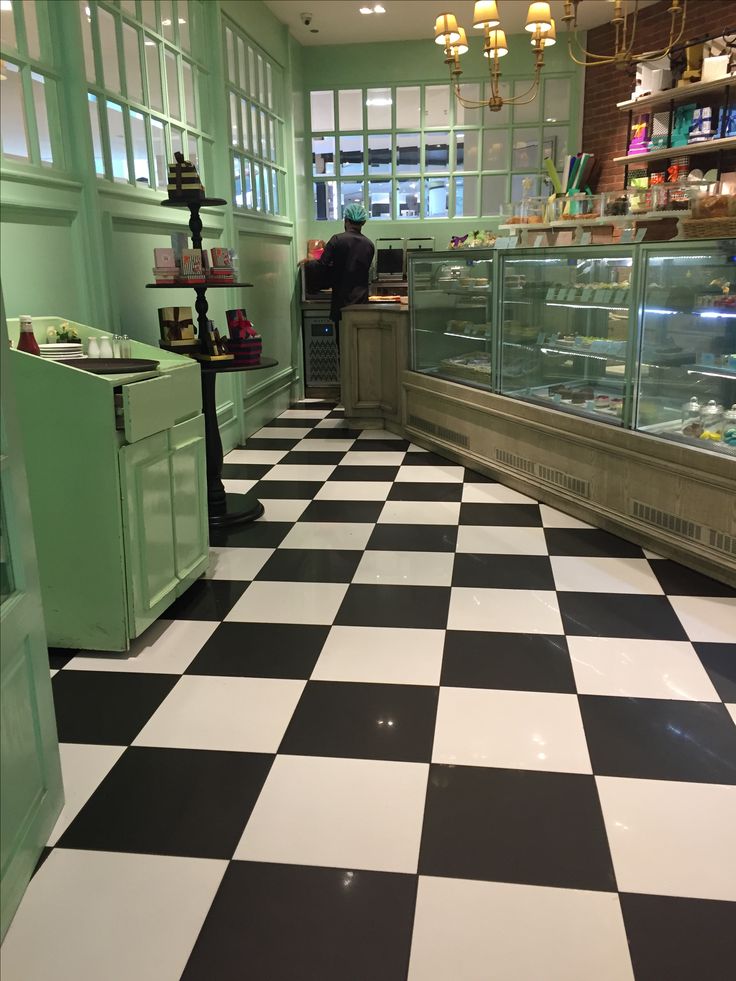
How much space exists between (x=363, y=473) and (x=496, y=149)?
4.56m

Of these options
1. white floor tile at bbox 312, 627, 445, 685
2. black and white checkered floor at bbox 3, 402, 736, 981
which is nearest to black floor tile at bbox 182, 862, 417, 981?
black and white checkered floor at bbox 3, 402, 736, 981

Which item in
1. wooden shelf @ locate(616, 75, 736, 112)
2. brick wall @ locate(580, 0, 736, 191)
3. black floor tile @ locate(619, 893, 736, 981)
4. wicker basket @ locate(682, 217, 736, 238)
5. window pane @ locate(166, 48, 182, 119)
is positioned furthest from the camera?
brick wall @ locate(580, 0, 736, 191)

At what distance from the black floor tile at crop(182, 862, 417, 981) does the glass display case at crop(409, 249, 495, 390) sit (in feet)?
11.8

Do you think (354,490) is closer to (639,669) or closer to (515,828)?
(639,669)

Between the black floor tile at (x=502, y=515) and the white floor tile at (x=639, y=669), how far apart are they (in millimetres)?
1277

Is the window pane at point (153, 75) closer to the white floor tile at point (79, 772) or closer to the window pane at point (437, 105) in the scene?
the white floor tile at point (79, 772)

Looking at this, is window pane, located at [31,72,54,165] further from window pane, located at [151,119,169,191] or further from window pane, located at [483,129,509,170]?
window pane, located at [483,129,509,170]

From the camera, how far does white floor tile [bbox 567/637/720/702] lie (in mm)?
2359

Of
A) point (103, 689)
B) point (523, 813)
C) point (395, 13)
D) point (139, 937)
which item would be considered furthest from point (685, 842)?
point (395, 13)

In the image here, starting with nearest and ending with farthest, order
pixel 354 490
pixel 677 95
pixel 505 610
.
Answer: pixel 505 610, pixel 354 490, pixel 677 95

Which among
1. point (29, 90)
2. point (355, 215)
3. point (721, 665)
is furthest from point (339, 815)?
point (355, 215)

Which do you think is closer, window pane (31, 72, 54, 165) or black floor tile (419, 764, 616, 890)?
black floor tile (419, 764, 616, 890)

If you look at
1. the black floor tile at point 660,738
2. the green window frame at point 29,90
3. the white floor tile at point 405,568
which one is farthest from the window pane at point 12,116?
the black floor tile at point 660,738

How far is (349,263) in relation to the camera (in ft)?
21.8
